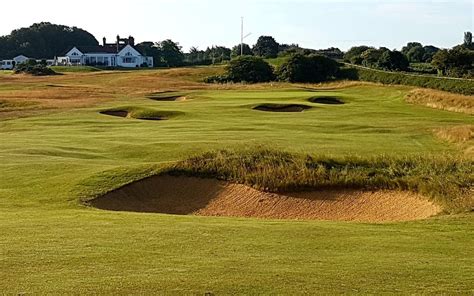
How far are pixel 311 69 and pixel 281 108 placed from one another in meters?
44.8

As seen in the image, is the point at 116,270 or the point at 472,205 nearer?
the point at 116,270

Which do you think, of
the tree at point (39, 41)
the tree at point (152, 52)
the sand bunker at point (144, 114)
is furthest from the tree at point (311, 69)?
the tree at point (39, 41)

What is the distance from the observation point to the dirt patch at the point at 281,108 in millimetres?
46969

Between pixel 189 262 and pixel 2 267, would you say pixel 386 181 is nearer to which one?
pixel 189 262

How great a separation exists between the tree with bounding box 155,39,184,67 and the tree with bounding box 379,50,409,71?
70535mm

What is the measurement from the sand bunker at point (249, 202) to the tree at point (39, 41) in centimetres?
15824

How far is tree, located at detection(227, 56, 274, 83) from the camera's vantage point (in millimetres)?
93938

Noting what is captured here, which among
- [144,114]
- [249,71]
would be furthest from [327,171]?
[249,71]

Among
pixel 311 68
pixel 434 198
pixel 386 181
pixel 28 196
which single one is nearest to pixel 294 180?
pixel 386 181

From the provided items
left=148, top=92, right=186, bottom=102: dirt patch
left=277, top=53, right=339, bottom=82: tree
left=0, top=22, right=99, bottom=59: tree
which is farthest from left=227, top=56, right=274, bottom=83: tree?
left=0, top=22, right=99, bottom=59: tree

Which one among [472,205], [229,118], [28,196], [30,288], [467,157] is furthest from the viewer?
[229,118]

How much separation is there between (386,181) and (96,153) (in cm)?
1126

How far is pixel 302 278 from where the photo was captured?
370 inches

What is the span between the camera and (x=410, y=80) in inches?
2714
